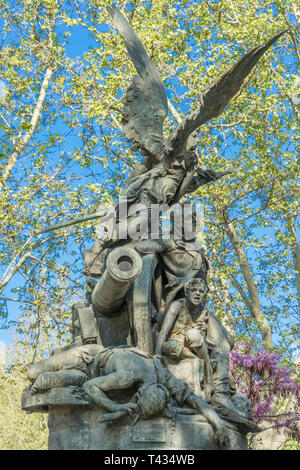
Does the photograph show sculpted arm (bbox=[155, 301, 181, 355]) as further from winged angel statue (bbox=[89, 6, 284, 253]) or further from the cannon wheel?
winged angel statue (bbox=[89, 6, 284, 253])

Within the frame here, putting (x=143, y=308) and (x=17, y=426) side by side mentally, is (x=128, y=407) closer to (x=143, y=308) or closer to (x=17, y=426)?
(x=143, y=308)

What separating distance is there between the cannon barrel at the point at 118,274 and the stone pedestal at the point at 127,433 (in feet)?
3.57

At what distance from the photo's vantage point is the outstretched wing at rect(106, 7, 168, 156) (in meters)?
7.08

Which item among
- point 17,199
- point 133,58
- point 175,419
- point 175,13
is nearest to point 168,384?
point 175,419

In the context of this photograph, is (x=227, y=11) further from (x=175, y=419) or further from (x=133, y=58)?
(x=175, y=419)

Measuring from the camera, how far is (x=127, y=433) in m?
4.66

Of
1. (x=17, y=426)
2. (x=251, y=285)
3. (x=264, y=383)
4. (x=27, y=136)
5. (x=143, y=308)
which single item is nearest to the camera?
(x=143, y=308)

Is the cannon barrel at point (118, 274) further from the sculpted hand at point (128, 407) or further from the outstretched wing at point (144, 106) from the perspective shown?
the outstretched wing at point (144, 106)

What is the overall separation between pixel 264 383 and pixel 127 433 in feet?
20.3

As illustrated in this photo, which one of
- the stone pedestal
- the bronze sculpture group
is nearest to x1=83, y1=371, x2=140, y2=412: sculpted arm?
the bronze sculpture group

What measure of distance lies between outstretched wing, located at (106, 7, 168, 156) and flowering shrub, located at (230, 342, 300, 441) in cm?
477

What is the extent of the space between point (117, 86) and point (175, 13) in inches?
111

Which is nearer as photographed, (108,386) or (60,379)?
(108,386)

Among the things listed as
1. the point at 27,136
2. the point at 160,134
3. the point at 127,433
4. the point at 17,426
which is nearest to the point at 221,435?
the point at 127,433
